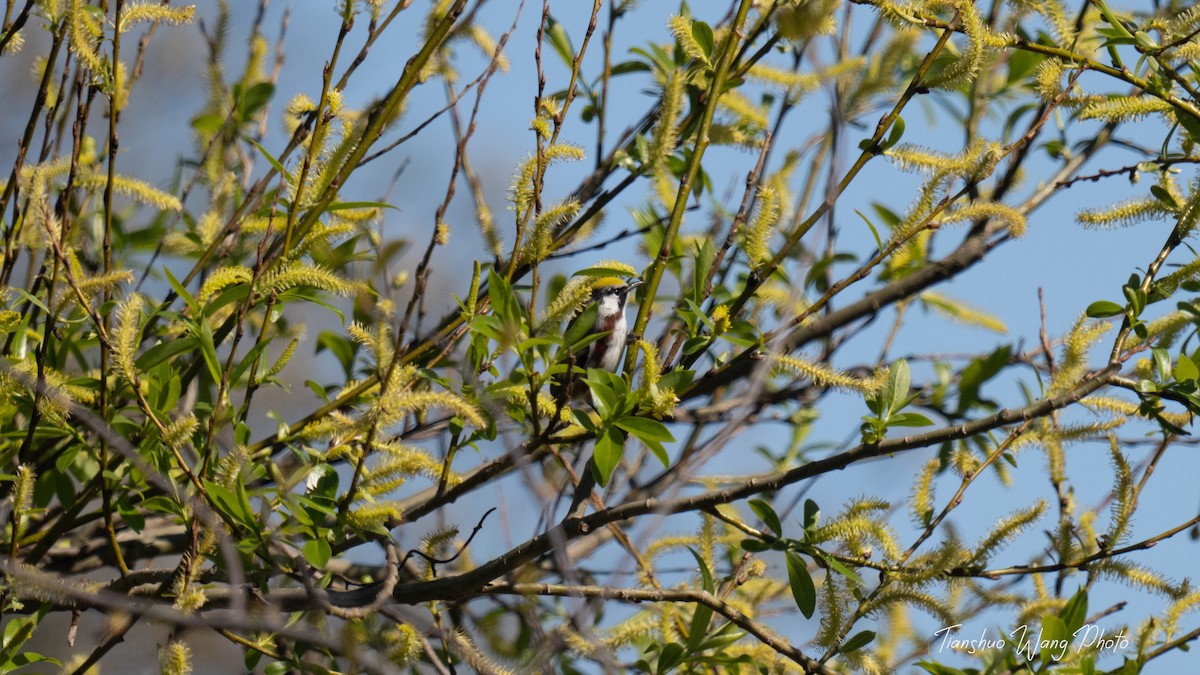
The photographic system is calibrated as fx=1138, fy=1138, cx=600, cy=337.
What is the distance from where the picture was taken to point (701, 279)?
2.18 metres

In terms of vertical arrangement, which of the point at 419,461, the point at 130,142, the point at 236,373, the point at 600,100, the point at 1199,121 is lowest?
the point at 419,461

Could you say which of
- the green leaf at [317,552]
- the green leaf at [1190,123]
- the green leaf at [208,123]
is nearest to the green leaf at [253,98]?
the green leaf at [208,123]

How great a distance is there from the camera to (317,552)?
2.07m

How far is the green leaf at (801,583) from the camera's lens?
7.31 ft

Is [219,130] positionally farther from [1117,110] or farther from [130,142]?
[130,142]

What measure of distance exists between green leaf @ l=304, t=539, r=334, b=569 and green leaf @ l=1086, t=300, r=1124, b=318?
4.99 feet

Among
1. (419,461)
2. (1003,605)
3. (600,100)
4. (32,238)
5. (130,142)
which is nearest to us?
(419,461)

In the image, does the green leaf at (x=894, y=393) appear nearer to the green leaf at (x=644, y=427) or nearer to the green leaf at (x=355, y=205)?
the green leaf at (x=644, y=427)

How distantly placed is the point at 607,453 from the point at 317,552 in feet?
1.84

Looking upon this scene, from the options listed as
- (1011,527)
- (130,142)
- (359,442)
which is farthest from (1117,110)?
(130,142)

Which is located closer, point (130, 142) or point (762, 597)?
point (762, 597)

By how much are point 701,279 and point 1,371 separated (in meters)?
1.27

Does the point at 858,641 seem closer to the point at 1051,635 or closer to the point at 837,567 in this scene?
the point at 837,567

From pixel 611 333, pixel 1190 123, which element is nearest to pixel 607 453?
pixel 1190 123
